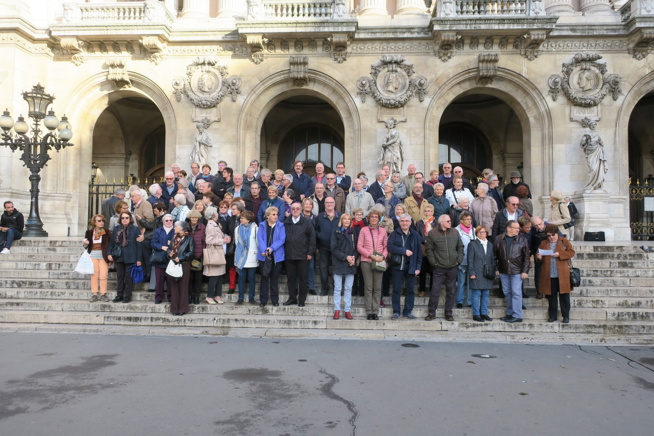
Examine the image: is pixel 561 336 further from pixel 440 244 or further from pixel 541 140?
pixel 541 140

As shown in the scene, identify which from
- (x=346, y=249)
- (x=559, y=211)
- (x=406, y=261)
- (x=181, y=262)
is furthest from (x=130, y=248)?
(x=559, y=211)

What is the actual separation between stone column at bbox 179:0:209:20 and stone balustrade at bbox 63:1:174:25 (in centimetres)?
99

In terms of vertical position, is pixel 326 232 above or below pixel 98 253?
above

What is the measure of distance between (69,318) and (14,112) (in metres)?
10.8

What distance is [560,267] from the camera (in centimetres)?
769

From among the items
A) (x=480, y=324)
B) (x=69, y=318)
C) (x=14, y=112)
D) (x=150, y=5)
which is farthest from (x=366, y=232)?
(x=14, y=112)

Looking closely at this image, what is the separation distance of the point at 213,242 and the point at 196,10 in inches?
482

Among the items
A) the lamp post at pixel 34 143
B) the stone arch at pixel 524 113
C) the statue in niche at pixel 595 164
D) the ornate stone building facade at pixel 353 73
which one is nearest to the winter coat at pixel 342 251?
the ornate stone building facade at pixel 353 73

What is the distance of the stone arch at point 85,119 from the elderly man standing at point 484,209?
11.2 m

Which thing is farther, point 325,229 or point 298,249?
point 325,229

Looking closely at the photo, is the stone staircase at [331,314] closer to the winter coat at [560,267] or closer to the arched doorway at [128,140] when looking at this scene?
the winter coat at [560,267]

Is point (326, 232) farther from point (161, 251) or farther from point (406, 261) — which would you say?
point (161, 251)

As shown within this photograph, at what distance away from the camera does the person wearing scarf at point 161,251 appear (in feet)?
26.9

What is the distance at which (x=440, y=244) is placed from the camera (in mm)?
7820
